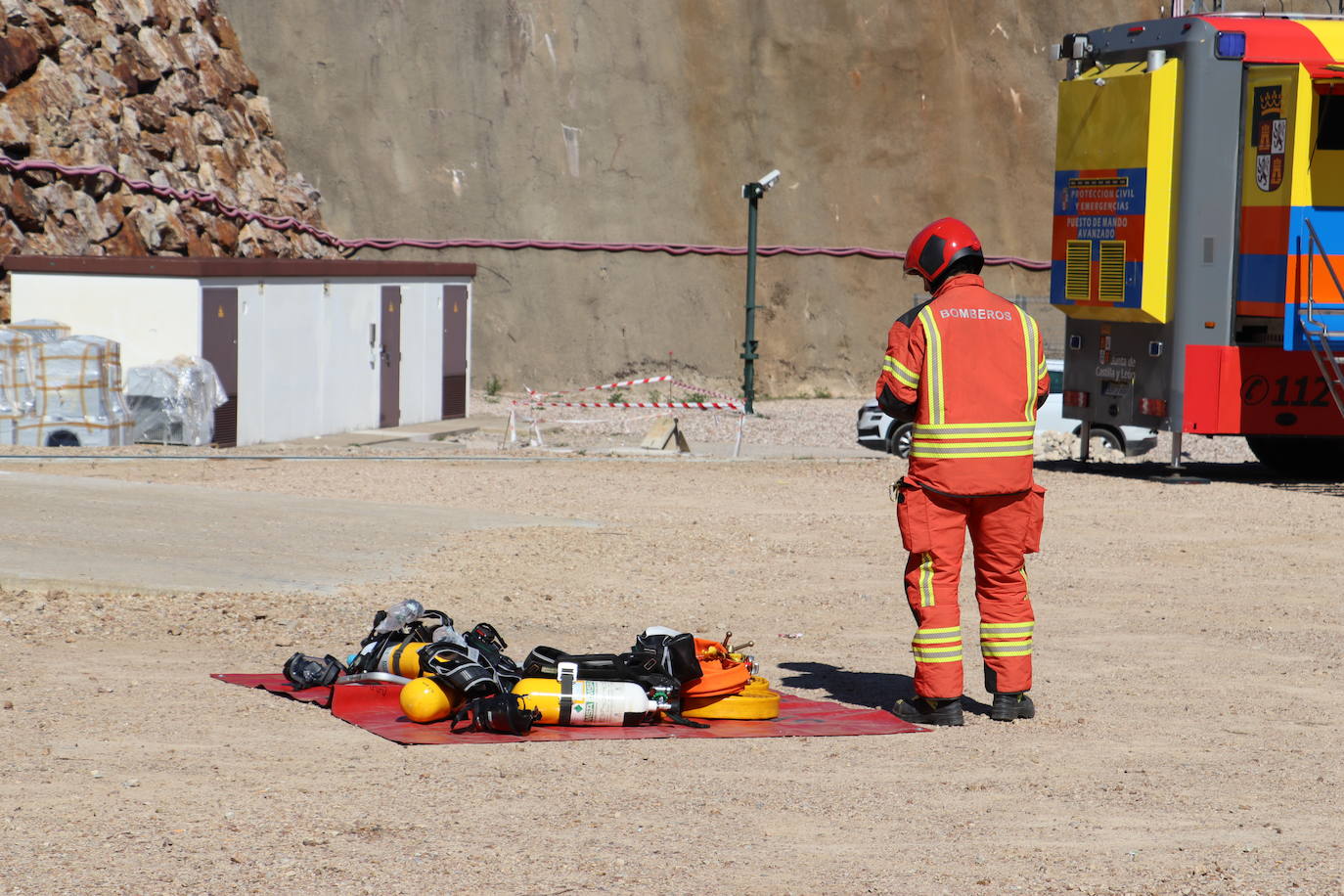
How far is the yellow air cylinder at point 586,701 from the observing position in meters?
6.90

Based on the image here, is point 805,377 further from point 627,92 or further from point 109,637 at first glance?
point 109,637

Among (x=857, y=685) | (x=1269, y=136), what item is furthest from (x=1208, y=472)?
(x=857, y=685)

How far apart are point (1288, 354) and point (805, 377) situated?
64.6ft

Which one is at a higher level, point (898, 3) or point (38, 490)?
point (898, 3)

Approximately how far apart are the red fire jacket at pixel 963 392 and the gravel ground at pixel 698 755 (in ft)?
3.61

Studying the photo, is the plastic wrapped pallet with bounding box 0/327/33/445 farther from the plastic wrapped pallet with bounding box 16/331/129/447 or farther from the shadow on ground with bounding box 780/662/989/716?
the shadow on ground with bounding box 780/662/989/716

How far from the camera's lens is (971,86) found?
38844 millimetres

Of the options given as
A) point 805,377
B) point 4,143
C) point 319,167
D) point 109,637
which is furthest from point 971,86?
point 109,637

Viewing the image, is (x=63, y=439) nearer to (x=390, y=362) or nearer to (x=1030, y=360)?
(x=390, y=362)

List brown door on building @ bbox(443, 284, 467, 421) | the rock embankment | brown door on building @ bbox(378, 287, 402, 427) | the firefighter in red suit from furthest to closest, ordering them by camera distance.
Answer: brown door on building @ bbox(443, 284, 467, 421), the rock embankment, brown door on building @ bbox(378, 287, 402, 427), the firefighter in red suit

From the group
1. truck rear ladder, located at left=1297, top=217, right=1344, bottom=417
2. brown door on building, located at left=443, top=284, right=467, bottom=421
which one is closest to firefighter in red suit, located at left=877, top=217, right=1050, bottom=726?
truck rear ladder, located at left=1297, top=217, right=1344, bottom=417

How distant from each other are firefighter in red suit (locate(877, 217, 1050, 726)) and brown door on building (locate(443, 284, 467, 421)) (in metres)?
20.5

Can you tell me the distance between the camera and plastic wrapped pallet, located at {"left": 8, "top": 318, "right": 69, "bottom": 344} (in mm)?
19438

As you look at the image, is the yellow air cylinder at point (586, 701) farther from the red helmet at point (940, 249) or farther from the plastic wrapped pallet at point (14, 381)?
the plastic wrapped pallet at point (14, 381)
